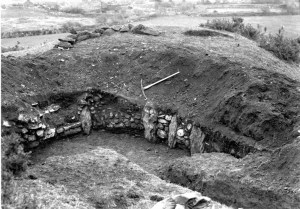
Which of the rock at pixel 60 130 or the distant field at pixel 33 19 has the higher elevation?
the distant field at pixel 33 19

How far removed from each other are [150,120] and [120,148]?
4.96 ft

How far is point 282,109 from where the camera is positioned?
12828 mm

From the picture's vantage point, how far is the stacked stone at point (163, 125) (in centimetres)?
1483

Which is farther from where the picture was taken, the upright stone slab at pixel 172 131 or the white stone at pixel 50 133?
the upright stone slab at pixel 172 131

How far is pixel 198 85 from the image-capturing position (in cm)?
1526

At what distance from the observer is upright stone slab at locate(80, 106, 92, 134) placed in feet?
50.1

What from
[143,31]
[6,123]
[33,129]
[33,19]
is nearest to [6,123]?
[6,123]

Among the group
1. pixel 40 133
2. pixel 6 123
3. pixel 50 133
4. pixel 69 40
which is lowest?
pixel 50 133

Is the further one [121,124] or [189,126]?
[121,124]

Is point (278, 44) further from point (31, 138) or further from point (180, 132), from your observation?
point (31, 138)

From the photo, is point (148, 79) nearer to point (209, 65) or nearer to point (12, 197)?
point (209, 65)

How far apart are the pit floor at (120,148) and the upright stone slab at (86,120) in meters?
0.25

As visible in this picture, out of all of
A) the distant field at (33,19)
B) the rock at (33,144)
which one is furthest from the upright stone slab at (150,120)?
the distant field at (33,19)

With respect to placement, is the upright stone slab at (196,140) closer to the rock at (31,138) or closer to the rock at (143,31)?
the rock at (31,138)
